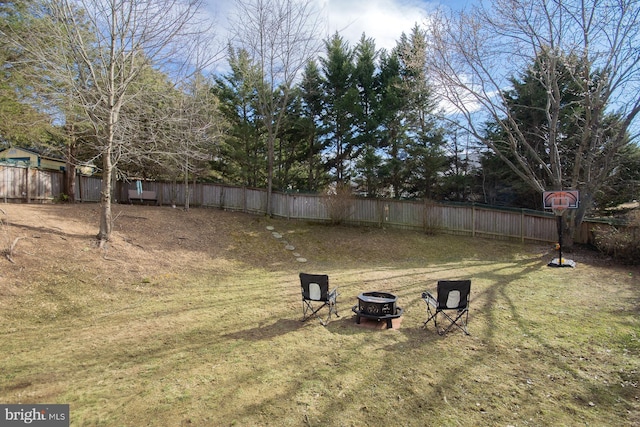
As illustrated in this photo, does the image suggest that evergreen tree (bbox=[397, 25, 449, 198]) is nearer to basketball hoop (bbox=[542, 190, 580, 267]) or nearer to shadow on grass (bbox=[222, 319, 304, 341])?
basketball hoop (bbox=[542, 190, 580, 267])

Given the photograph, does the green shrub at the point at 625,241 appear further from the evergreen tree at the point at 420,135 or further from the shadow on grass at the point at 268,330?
the shadow on grass at the point at 268,330

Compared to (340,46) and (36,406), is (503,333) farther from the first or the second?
(340,46)

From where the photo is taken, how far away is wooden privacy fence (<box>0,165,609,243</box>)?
12.9m

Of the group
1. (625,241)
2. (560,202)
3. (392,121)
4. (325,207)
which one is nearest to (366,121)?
(392,121)

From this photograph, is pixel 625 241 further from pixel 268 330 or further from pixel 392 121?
pixel 268 330

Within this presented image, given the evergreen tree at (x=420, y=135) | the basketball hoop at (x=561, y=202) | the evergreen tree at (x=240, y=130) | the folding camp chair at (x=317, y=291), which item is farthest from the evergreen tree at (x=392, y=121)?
the folding camp chair at (x=317, y=291)

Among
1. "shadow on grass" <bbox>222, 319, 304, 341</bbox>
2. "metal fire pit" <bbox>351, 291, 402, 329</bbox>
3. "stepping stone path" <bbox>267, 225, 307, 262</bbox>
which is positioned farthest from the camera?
"stepping stone path" <bbox>267, 225, 307, 262</bbox>

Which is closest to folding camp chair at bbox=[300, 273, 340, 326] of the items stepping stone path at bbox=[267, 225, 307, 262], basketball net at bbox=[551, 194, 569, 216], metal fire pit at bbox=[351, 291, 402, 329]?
metal fire pit at bbox=[351, 291, 402, 329]

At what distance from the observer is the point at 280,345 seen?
4258mm

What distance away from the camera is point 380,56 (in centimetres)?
1816

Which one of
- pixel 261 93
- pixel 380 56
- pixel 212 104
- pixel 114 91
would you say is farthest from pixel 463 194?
pixel 114 91

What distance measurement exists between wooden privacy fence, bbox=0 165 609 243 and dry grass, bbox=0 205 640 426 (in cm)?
395

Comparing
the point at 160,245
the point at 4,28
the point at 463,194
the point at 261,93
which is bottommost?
the point at 160,245

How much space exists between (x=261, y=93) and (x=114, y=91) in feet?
28.7
